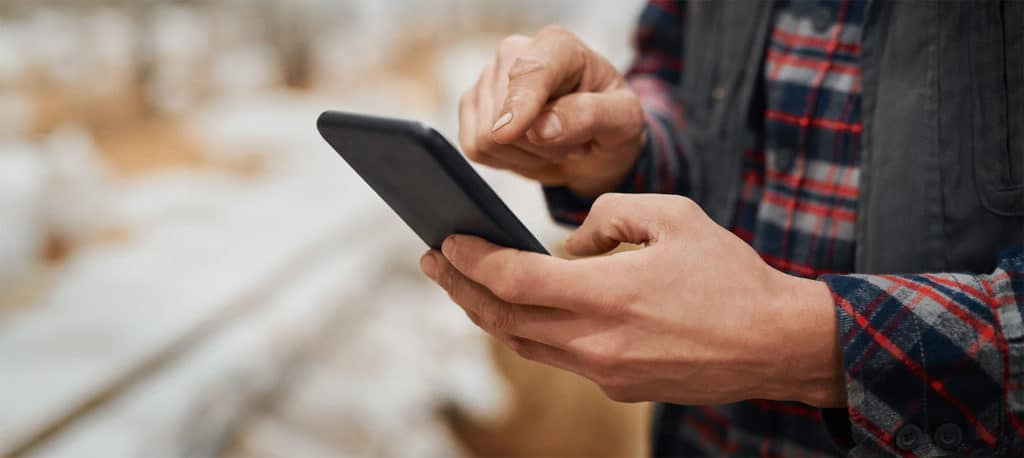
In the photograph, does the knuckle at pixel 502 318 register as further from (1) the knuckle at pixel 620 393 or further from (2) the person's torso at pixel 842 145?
(2) the person's torso at pixel 842 145

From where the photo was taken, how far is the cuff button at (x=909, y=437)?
0.43 m

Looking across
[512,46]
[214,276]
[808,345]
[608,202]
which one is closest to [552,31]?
[512,46]

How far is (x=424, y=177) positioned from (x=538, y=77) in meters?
0.14

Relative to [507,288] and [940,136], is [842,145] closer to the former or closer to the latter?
[940,136]

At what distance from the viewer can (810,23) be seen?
593mm

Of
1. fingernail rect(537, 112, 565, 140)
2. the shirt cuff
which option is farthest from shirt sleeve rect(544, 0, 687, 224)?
the shirt cuff

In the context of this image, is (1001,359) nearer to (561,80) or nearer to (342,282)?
(561,80)

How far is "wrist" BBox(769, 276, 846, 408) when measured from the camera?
15.8 inches

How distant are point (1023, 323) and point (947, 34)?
7.9 inches

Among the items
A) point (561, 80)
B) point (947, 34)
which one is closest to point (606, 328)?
point (561, 80)

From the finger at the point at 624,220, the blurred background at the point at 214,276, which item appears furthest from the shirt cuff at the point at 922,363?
the blurred background at the point at 214,276

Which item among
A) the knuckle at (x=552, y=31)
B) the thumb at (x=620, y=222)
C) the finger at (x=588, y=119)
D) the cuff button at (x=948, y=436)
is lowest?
the cuff button at (x=948, y=436)

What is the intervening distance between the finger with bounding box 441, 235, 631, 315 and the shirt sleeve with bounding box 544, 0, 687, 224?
0.65ft

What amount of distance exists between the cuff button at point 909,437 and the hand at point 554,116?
270 millimetres
